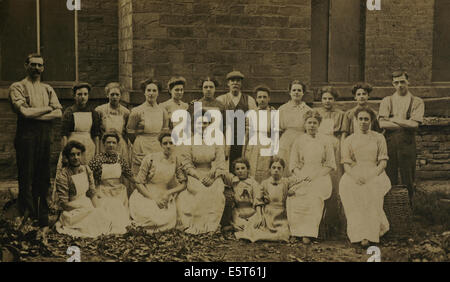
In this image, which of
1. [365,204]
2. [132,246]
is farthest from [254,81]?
[132,246]

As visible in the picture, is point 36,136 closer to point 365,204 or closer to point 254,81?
point 254,81

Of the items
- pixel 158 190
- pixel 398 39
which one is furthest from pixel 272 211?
pixel 398 39

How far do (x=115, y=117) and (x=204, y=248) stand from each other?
7.28ft

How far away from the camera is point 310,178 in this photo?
7.83m

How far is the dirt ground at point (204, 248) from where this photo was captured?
7410 mm

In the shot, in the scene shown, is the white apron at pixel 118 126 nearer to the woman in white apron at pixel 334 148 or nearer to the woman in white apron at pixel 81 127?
the woman in white apron at pixel 81 127

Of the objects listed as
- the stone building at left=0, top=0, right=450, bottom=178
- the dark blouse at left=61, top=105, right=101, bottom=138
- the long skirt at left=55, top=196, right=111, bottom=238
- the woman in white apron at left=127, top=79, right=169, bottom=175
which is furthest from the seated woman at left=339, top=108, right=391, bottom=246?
the dark blouse at left=61, top=105, right=101, bottom=138

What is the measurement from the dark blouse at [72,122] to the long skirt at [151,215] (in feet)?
3.71

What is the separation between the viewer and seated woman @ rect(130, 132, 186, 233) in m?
7.78

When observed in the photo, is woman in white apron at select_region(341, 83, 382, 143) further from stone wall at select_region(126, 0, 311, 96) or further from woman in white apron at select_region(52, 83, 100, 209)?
woman in white apron at select_region(52, 83, 100, 209)

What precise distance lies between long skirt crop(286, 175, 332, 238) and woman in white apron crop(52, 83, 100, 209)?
2856mm

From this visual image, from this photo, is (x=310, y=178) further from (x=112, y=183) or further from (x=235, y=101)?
(x=112, y=183)

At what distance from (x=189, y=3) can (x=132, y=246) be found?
363 cm
